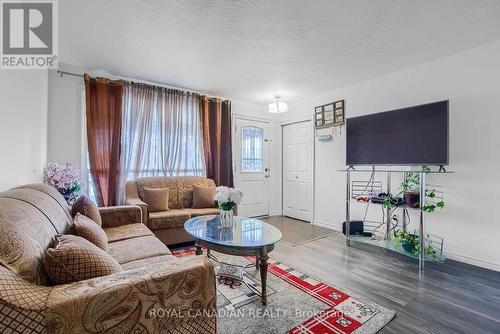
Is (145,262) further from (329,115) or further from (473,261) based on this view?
(329,115)

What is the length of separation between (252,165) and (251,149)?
342 mm

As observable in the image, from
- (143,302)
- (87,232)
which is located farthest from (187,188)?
(143,302)

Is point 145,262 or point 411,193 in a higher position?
point 411,193

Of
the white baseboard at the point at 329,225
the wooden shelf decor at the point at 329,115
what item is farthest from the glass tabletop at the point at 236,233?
the wooden shelf decor at the point at 329,115

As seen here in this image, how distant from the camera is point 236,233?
7.15 feet

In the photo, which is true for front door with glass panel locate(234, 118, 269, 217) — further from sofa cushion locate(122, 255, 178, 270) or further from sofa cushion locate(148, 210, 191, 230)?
sofa cushion locate(122, 255, 178, 270)

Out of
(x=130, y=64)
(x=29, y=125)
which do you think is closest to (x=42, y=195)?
(x=29, y=125)

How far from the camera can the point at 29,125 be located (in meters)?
2.27

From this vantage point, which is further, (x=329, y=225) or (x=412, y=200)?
(x=329, y=225)

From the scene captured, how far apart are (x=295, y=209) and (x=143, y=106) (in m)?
3.45

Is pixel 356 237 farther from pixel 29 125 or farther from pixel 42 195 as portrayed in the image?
pixel 29 125

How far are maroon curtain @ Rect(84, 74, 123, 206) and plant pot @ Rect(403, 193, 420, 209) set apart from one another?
12.8 feet

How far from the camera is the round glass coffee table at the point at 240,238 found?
1.87 meters

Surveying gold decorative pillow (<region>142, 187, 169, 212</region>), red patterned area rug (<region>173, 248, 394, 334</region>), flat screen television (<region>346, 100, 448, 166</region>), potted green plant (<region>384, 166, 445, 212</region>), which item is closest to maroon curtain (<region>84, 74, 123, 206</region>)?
gold decorative pillow (<region>142, 187, 169, 212</region>)
